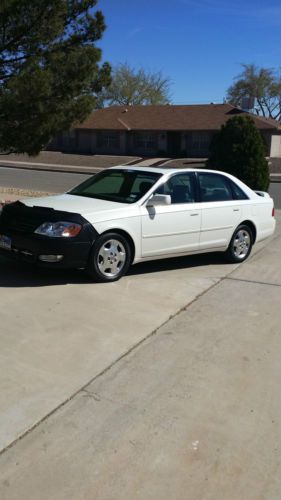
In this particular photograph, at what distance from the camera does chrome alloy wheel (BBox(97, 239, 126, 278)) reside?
6312 mm

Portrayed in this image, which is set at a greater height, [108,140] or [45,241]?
[108,140]

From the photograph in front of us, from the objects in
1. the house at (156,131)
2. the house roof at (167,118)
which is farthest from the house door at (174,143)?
the house roof at (167,118)

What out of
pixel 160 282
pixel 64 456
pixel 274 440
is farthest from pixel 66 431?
pixel 160 282

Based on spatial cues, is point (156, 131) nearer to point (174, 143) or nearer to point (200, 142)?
point (174, 143)

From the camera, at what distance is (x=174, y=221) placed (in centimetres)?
702

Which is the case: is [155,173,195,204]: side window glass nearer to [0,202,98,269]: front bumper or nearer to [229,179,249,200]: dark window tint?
[229,179,249,200]: dark window tint

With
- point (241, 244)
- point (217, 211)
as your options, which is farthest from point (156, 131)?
point (217, 211)

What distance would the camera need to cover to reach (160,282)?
662 cm

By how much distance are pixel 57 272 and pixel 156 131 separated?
38.3m

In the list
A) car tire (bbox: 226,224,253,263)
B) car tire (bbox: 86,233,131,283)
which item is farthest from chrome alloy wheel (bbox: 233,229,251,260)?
car tire (bbox: 86,233,131,283)

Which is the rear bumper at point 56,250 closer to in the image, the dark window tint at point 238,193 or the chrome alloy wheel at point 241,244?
the chrome alloy wheel at point 241,244

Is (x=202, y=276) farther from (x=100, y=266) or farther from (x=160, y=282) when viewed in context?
(x=100, y=266)

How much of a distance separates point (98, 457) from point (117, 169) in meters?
5.21

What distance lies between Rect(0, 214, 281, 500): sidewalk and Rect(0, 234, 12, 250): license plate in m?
2.43
